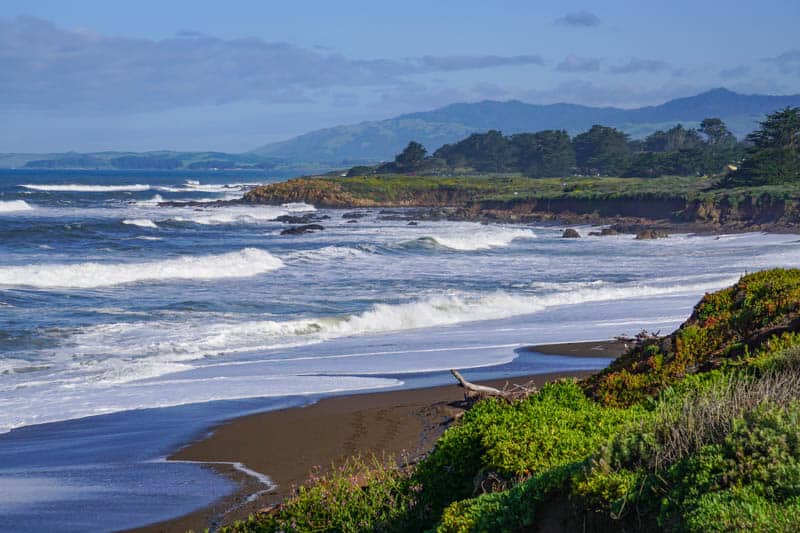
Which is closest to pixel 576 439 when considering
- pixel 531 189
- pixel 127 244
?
pixel 127 244

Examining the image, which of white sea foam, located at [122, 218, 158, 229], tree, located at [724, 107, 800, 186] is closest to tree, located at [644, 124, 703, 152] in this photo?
tree, located at [724, 107, 800, 186]

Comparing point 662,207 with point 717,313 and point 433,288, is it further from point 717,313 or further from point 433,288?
point 717,313

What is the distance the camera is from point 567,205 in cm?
7056

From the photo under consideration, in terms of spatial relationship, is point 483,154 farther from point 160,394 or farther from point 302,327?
point 160,394

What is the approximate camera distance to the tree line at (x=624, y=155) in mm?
68062

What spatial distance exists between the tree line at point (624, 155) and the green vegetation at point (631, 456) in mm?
60057

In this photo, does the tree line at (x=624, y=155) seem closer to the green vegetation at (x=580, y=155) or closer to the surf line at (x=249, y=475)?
the green vegetation at (x=580, y=155)

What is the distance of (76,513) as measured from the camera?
8070mm

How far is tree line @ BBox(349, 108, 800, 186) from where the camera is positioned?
223 ft

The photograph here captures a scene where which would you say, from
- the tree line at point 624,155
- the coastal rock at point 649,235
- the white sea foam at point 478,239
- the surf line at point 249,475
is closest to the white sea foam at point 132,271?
the white sea foam at point 478,239

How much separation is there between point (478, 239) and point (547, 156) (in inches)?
2849

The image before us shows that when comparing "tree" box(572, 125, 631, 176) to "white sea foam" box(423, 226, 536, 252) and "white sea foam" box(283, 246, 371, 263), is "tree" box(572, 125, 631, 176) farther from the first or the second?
"white sea foam" box(283, 246, 371, 263)

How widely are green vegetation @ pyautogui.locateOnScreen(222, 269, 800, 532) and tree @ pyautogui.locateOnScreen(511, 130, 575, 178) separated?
357ft

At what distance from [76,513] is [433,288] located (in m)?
19.2
